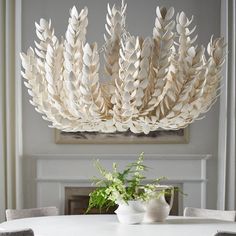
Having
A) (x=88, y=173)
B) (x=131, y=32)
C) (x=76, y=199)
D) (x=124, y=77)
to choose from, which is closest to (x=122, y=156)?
(x=88, y=173)

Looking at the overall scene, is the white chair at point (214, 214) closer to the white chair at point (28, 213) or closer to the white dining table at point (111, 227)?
the white dining table at point (111, 227)

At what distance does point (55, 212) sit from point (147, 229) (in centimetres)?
116

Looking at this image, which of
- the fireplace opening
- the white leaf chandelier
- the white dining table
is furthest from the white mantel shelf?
the white leaf chandelier

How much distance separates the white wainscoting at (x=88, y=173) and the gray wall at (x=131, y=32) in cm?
8

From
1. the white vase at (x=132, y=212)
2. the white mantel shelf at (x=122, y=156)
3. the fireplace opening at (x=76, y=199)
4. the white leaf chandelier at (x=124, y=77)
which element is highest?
the white leaf chandelier at (x=124, y=77)

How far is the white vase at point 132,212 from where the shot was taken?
12.0ft

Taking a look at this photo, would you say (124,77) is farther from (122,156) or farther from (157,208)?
(122,156)

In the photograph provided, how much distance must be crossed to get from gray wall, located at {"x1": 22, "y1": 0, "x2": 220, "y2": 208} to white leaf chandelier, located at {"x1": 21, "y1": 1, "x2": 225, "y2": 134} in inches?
100

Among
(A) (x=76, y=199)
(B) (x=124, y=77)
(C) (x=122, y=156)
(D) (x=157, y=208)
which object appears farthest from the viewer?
(A) (x=76, y=199)

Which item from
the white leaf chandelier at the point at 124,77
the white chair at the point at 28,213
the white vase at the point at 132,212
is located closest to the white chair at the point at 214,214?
the white vase at the point at 132,212

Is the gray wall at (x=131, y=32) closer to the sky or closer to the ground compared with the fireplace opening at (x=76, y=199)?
closer to the sky

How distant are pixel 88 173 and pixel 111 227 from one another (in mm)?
2090

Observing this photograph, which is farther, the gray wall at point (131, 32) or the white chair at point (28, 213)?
the gray wall at point (131, 32)

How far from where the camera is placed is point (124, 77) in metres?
2.74
